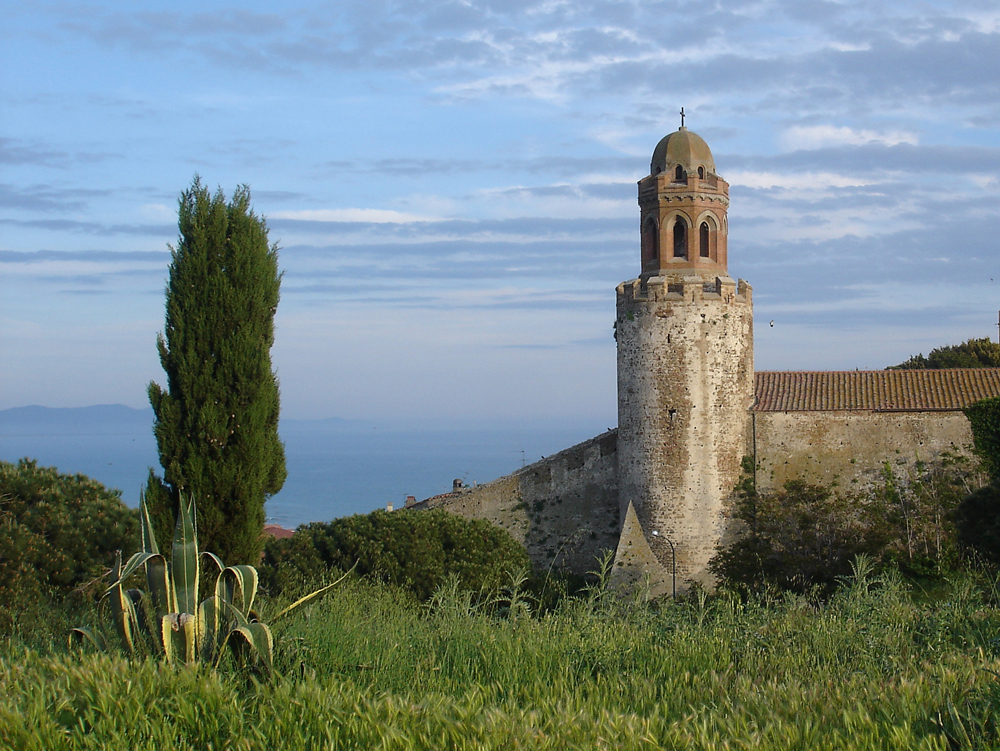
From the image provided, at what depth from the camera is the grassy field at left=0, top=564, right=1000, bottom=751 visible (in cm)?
612

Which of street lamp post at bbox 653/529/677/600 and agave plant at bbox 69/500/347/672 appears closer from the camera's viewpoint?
agave plant at bbox 69/500/347/672

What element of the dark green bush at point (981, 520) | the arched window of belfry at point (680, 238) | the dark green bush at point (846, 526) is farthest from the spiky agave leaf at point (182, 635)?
the arched window of belfry at point (680, 238)

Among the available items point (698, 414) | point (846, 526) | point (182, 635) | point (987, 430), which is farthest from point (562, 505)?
point (182, 635)

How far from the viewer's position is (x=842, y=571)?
81.1 feet

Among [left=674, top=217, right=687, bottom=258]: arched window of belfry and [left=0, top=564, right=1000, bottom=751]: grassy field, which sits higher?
[left=674, top=217, right=687, bottom=258]: arched window of belfry

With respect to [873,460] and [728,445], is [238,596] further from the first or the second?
[873,460]

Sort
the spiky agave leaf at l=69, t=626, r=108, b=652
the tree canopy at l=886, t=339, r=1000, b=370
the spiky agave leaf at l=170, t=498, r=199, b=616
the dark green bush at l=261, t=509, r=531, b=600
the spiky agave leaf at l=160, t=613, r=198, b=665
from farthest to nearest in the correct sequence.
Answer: the tree canopy at l=886, t=339, r=1000, b=370
the dark green bush at l=261, t=509, r=531, b=600
the spiky agave leaf at l=170, t=498, r=199, b=616
the spiky agave leaf at l=69, t=626, r=108, b=652
the spiky agave leaf at l=160, t=613, r=198, b=665

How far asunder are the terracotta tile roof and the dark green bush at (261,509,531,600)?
900 cm

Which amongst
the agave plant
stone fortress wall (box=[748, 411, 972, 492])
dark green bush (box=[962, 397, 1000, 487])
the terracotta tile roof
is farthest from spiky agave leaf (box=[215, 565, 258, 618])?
dark green bush (box=[962, 397, 1000, 487])

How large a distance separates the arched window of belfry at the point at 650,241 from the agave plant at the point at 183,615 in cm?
2167

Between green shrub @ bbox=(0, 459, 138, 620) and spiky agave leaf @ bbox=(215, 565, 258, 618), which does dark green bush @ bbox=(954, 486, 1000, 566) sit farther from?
spiky agave leaf @ bbox=(215, 565, 258, 618)

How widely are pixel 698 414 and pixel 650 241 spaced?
17.1 ft

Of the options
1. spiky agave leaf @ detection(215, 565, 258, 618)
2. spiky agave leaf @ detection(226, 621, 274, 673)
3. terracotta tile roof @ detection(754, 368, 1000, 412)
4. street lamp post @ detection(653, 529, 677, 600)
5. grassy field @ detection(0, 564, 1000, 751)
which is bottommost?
street lamp post @ detection(653, 529, 677, 600)

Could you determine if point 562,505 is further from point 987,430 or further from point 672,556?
point 987,430
